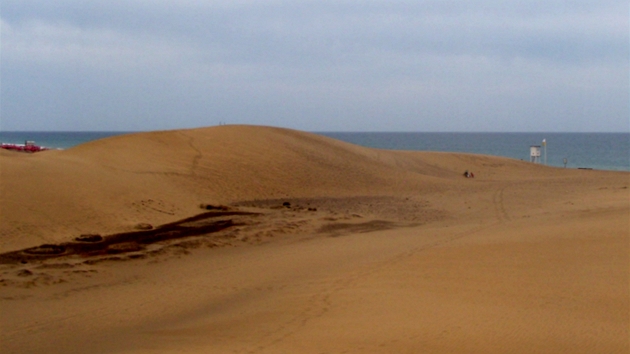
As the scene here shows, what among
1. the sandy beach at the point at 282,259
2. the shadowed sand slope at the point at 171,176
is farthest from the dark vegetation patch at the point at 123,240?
the shadowed sand slope at the point at 171,176

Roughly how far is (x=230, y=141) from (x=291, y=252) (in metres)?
11.9

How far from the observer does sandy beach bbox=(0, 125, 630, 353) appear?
655cm

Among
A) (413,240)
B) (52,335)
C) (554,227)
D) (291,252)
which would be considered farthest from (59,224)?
(554,227)

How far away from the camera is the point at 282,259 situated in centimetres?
1119

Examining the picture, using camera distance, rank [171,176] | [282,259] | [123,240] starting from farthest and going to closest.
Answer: [171,176]
[123,240]
[282,259]

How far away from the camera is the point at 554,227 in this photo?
1299cm

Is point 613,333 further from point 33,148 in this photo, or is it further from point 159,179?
point 33,148

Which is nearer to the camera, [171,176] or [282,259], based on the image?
[282,259]

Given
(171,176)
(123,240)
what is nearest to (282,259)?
(123,240)

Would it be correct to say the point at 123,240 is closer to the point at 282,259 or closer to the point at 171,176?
the point at 282,259

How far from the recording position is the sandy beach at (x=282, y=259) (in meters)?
6.55

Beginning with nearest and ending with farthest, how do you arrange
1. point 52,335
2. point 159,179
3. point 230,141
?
1. point 52,335
2. point 159,179
3. point 230,141

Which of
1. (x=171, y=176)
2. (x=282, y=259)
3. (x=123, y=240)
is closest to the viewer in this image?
(x=282, y=259)

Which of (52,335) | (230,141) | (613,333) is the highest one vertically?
(230,141)
